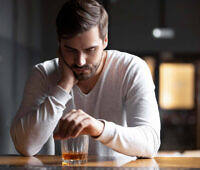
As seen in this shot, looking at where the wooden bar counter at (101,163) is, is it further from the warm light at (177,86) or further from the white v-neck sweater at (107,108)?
the warm light at (177,86)

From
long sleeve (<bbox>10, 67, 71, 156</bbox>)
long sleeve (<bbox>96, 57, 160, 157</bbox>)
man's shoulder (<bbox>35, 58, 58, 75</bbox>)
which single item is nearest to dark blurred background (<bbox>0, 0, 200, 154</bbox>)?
man's shoulder (<bbox>35, 58, 58, 75</bbox>)

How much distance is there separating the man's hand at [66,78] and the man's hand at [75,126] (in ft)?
1.08

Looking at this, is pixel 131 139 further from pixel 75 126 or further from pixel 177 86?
pixel 177 86

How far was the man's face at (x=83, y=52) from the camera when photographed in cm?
156

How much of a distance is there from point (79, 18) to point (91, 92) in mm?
349

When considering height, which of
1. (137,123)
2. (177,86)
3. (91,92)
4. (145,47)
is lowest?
(177,86)

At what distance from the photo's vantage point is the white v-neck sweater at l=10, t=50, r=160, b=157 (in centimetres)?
143

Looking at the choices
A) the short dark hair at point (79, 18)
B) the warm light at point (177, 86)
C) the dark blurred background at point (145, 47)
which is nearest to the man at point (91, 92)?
the short dark hair at point (79, 18)

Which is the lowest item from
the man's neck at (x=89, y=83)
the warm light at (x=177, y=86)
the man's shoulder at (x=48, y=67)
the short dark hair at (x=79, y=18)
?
the warm light at (x=177, y=86)

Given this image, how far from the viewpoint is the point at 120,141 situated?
139cm

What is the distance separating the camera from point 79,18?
156 cm

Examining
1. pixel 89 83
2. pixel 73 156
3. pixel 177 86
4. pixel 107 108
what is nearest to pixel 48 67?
pixel 89 83

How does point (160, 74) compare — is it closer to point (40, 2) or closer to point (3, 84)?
point (40, 2)

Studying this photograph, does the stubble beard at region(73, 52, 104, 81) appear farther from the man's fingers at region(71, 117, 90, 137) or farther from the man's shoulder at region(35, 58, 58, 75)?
the man's fingers at region(71, 117, 90, 137)
